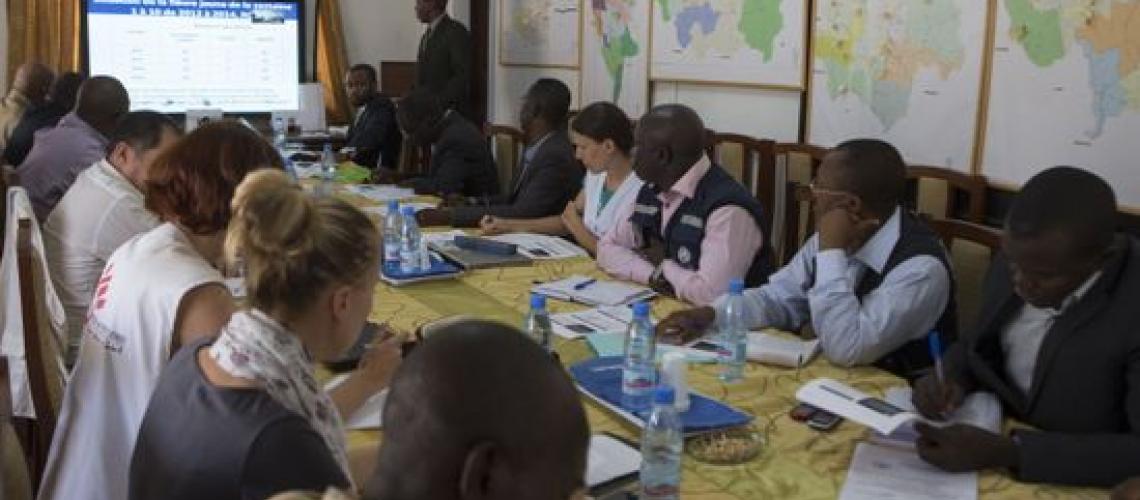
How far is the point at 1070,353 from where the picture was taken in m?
1.76

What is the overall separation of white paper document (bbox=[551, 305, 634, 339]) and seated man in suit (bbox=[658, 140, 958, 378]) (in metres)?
0.14

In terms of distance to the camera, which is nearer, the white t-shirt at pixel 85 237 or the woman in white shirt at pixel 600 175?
the white t-shirt at pixel 85 237

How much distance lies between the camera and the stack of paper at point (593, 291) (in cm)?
264

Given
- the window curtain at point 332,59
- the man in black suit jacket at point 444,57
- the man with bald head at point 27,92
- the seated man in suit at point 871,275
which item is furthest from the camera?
the window curtain at point 332,59

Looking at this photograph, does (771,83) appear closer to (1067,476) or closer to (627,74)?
(627,74)

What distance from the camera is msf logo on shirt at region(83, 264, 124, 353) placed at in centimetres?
183

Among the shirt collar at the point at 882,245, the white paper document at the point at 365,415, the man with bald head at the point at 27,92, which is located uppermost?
the man with bald head at the point at 27,92

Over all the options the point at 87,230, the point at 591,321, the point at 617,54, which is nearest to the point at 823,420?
the point at 591,321

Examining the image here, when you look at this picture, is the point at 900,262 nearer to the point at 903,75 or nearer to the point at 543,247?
the point at 543,247

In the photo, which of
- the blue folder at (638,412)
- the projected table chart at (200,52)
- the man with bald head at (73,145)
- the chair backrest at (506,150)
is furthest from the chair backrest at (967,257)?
the projected table chart at (200,52)

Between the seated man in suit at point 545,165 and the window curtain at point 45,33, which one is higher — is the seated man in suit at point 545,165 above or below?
below

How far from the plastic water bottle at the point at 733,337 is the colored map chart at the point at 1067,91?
146 centimetres

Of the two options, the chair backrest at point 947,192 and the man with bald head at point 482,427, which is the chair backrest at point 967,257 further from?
the man with bald head at point 482,427

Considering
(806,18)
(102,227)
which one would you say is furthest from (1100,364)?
(806,18)
